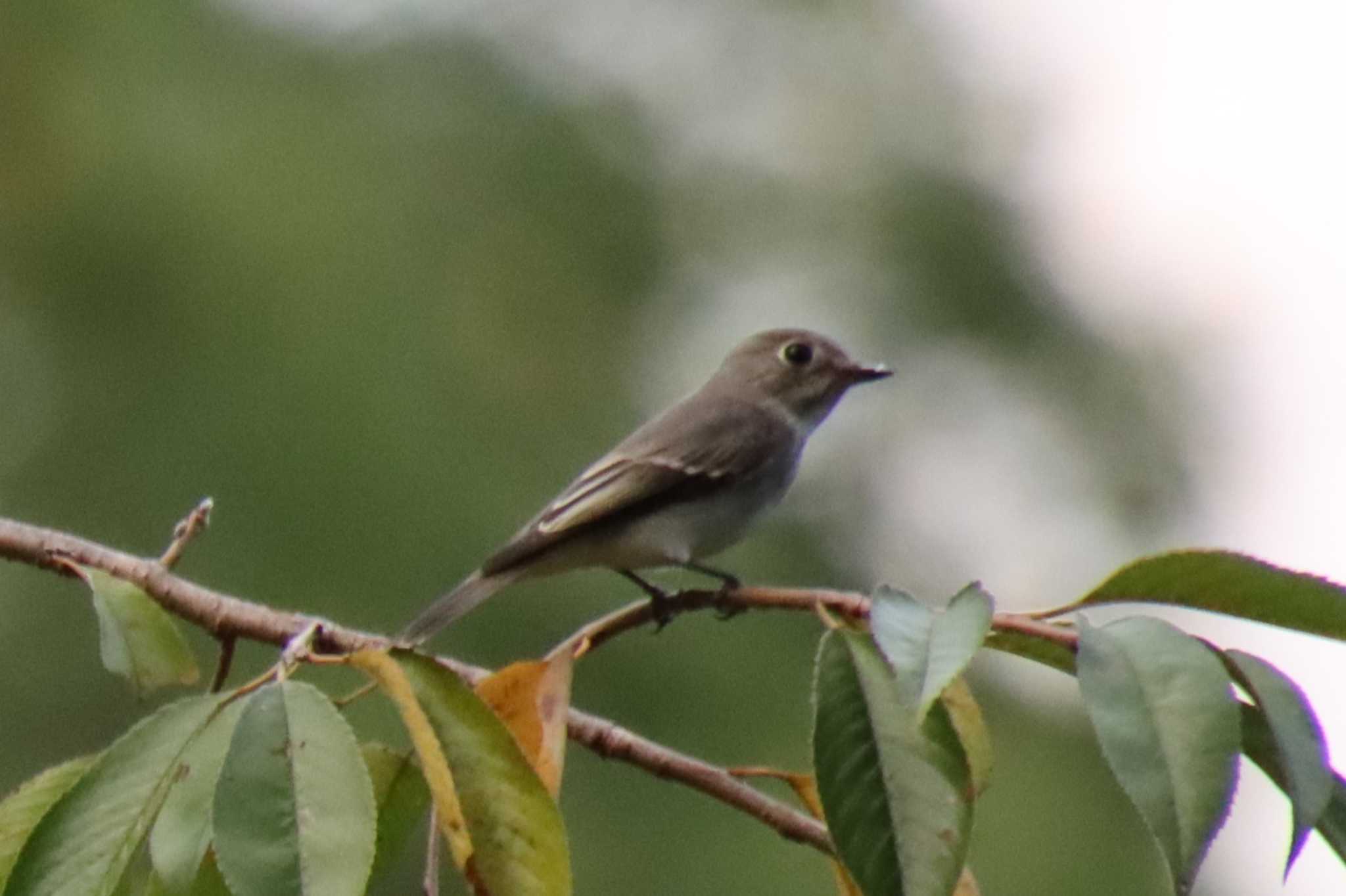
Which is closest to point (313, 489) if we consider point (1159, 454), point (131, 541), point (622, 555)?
point (131, 541)

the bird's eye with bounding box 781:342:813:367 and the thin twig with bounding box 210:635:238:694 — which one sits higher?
the thin twig with bounding box 210:635:238:694

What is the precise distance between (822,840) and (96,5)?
9335mm

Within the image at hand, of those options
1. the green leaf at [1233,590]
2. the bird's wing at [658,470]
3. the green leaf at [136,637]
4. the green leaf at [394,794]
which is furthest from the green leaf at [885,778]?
the bird's wing at [658,470]

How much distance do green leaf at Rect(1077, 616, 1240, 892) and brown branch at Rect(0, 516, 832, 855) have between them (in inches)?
19.3

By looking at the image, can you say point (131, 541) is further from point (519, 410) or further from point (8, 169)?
point (8, 169)

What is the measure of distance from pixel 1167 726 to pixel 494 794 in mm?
589

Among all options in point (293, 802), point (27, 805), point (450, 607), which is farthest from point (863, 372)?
point (293, 802)

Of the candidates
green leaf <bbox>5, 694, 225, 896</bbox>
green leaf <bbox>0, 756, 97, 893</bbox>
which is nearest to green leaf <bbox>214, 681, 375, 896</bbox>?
green leaf <bbox>5, 694, 225, 896</bbox>

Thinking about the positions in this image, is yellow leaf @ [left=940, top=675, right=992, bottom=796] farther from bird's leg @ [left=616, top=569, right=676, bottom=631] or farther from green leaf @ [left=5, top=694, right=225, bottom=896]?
green leaf @ [left=5, top=694, right=225, bottom=896]

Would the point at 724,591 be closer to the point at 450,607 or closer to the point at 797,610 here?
the point at 797,610

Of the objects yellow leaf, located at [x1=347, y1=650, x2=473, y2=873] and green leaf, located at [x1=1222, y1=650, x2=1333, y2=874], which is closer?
green leaf, located at [x1=1222, y1=650, x2=1333, y2=874]

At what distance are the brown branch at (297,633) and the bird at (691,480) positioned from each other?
112cm

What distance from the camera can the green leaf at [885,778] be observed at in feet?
5.10

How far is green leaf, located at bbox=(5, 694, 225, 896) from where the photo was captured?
159 centimetres
